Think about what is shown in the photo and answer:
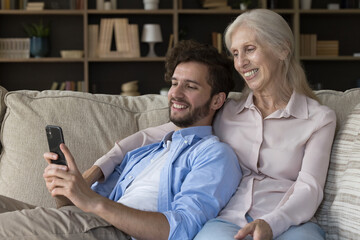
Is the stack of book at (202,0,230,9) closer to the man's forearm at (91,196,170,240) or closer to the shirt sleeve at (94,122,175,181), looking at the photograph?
the shirt sleeve at (94,122,175,181)

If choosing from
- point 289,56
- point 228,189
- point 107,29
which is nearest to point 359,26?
point 107,29

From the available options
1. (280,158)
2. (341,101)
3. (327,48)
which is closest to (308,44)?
(327,48)

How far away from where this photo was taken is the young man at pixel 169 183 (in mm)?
1624

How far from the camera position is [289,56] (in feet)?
6.68

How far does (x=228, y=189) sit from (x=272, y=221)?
209 millimetres

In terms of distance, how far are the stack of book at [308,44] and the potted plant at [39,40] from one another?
93.0 inches

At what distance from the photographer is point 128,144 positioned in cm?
211

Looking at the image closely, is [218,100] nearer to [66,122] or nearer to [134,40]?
[66,122]

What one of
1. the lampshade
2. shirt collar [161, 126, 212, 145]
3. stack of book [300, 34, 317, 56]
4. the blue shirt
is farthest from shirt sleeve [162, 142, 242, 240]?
stack of book [300, 34, 317, 56]

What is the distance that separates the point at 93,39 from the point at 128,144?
330 centimetres

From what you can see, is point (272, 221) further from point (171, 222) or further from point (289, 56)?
point (289, 56)

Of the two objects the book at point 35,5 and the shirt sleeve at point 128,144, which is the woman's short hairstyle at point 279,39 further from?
the book at point 35,5

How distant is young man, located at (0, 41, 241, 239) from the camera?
162 cm

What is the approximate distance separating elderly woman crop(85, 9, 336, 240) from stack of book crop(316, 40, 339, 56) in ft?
11.3
